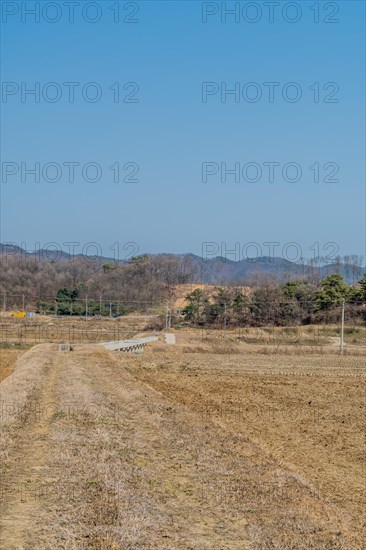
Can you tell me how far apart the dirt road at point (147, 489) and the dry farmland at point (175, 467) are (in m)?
0.02

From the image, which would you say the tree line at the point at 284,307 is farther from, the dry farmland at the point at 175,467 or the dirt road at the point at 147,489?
the dirt road at the point at 147,489

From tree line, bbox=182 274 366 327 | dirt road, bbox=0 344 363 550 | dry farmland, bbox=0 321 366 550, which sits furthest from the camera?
tree line, bbox=182 274 366 327

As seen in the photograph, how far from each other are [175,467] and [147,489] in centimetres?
158

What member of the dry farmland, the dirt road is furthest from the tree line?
the dirt road

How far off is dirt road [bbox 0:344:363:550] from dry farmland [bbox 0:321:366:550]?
1.0 inches

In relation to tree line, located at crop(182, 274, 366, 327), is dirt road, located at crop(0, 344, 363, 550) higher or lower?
lower

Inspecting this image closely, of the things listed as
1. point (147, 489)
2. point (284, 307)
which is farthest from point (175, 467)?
point (284, 307)

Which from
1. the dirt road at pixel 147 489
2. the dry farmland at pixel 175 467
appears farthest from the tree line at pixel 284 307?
the dirt road at pixel 147 489

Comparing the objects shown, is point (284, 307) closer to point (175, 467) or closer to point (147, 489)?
point (175, 467)

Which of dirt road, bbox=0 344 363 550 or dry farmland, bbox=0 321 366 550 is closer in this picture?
dirt road, bbox=0 344 363 550

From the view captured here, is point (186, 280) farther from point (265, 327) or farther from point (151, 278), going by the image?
point (265, 327)

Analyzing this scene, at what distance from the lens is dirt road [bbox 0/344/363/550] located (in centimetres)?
757

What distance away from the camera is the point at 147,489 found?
9461 millimetres

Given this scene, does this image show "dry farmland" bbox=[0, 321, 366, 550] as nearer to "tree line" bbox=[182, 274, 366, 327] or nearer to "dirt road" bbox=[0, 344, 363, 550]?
"dirt road" bbox=[0, 344, 363, 550]
